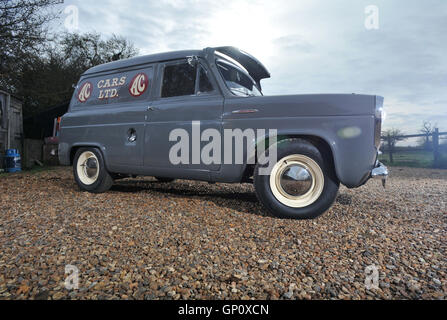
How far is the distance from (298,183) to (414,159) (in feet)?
43.3

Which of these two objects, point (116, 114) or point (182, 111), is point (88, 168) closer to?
point (116, 114)

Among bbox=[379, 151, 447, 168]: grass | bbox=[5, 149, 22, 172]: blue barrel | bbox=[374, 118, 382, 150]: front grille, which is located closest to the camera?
bbox=[374, 118, 382, 150]: front grille

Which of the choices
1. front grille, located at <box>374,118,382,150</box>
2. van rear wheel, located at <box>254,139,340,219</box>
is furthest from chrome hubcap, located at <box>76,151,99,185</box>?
front grille, located at <box>374,118,382,150</box>

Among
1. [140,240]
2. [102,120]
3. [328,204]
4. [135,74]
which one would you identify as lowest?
[140,240]

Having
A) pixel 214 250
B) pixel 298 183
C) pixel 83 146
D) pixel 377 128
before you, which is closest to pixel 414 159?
pixel 377 128

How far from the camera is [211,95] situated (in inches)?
130

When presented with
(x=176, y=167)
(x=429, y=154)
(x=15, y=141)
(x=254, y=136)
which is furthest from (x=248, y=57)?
(x=429, y=154)

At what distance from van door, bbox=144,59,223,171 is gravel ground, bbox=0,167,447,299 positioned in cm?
62

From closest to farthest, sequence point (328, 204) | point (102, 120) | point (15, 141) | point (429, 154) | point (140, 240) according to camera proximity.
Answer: point (140, 240) → point (328, 204) → point (102, 120) → point (15, 141) → point (429, 154)

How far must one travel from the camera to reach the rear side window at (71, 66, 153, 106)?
3.88m

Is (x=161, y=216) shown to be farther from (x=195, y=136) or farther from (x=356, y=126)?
(x=356, y=126)

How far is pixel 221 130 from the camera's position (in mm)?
3141

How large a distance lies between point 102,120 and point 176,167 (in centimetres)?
161

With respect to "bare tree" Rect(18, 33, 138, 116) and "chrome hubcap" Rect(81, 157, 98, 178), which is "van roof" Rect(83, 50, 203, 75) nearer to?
"chrome hubcap" Rect(81, 157, 98, 178)
